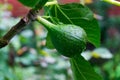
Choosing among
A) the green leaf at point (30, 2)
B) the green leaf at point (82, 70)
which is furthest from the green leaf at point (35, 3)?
the green leaf at point (82, 70)

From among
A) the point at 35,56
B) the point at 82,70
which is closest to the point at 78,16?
the point at 82,70

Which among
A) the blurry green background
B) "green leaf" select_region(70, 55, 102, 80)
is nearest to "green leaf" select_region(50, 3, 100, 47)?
"green leaf" select_region(70, 55, 102, 80)

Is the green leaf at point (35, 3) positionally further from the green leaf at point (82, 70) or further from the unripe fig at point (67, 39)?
the green leaf at point (82, 70)

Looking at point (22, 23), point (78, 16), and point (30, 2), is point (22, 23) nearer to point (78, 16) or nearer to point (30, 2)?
point (30, 2)

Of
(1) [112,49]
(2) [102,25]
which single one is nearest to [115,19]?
(2) [102,25]

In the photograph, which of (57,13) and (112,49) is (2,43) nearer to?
(57,13)

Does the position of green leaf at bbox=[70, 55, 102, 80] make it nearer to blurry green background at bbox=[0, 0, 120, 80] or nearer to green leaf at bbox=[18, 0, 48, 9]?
green leaf at bbox=[18, 0, 48, 9]
